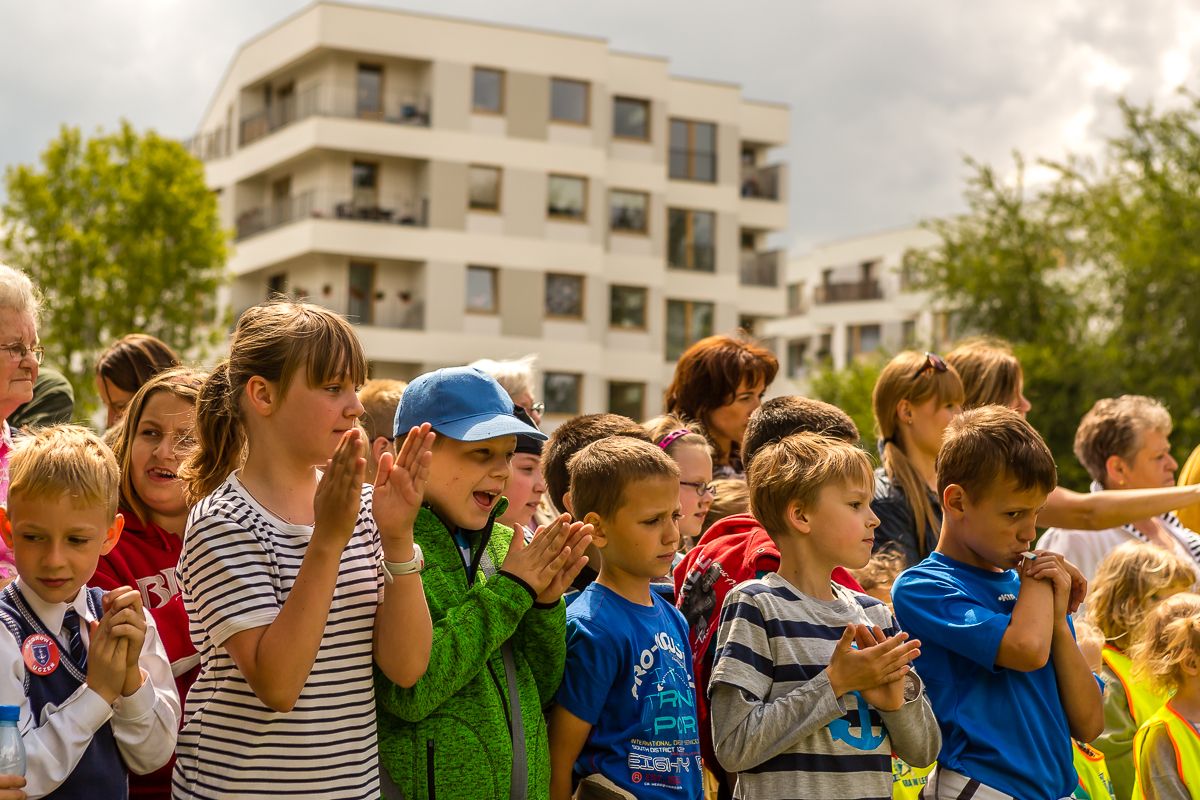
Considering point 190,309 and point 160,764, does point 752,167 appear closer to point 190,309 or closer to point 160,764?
point 190,309

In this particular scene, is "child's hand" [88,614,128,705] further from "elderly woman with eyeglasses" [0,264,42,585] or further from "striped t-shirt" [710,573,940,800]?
"striped t-shirt" [710,573,940,800]

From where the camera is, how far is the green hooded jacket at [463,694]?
3855mm

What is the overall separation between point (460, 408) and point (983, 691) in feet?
5.96

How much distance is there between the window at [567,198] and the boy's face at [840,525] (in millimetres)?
40314

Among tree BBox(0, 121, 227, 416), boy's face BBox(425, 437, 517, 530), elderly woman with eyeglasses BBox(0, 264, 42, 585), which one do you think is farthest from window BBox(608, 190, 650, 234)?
boy's face BBox(425, 437, 517, 530)

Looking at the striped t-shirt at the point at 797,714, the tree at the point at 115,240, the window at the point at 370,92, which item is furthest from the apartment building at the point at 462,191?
the striped t-shirt at the point at 797,714

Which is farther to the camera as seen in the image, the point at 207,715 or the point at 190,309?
the point at 190,309

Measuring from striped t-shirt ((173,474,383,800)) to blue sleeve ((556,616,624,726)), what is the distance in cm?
73

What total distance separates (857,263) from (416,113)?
33630 millimetres

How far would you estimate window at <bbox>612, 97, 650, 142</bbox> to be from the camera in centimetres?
4625

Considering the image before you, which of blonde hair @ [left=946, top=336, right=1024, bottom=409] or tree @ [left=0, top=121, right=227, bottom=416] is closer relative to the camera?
blonde hair @ [left=946, top=336, right=1024, bottom=409]

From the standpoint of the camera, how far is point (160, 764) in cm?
372

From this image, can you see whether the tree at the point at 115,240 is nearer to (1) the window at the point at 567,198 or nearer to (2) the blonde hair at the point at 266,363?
(1) the window at the point at 567,198

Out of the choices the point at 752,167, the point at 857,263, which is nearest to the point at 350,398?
the point at 752,167
